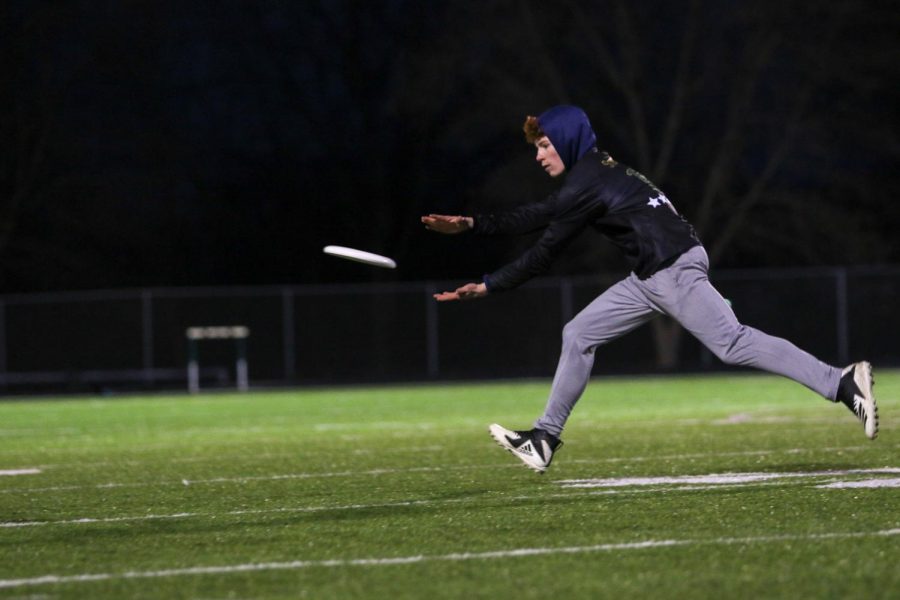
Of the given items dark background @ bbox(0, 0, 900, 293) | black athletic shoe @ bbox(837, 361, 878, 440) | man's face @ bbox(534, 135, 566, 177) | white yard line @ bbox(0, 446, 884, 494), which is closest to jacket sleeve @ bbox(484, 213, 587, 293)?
man's face @ bbox(534, 135, 566, 177)

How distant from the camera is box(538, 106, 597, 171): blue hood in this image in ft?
27.3

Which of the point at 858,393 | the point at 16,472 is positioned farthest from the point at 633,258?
the point at 16,472

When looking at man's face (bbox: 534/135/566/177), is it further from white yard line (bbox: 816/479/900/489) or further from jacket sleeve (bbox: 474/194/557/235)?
white yard line (bbox: 816/479/900/489)

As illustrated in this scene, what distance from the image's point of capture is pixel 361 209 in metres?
45.0

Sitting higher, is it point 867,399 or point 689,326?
point 689,326

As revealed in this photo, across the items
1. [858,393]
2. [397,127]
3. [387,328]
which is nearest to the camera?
[858,393]

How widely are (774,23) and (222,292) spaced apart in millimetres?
13964

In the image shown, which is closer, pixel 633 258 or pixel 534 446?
pixel 633 258

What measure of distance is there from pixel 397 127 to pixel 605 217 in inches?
1467

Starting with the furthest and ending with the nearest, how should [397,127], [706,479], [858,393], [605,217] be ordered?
[397,127], [706,479], [605,217], [858,393]

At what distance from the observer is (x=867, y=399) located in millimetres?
8016

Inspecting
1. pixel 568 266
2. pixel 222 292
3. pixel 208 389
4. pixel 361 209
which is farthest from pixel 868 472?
pixel 361 209

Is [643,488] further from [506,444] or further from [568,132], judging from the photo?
[568,132]

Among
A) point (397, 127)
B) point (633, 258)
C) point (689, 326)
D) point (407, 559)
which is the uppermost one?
point (397, 127)
